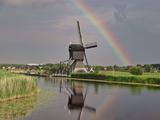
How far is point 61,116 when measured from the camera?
18.8 m

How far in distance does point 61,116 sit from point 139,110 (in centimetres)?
595

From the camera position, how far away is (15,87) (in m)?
24.8

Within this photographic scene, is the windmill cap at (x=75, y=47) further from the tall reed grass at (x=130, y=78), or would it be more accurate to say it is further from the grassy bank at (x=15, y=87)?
the grassy bank at (x=15, y=87)

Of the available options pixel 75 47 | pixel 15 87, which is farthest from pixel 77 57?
pixel 15 87

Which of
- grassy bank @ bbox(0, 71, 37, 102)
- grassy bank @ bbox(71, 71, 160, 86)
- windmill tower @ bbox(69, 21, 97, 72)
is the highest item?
windmill tower @ bbox(69, 21, 97, 72)

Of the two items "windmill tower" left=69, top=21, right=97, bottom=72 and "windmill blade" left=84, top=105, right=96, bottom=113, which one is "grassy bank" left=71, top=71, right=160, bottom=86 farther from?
"windmill blade" left=84, top=105, right=96, bottom=113

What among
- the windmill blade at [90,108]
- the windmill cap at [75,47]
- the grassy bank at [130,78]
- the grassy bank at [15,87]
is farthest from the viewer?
the windmill cap at [75,47]

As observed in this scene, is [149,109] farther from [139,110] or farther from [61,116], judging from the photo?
[61,116]

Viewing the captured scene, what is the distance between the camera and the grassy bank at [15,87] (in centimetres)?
2307

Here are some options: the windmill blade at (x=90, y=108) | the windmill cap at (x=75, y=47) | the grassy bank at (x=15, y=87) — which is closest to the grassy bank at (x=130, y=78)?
the windmill cap at (x=75, y=47)

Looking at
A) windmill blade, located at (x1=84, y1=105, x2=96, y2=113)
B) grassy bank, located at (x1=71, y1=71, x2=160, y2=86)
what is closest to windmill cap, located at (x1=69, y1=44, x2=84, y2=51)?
grassy bank, located at (x1=71, y1=71, x2=160, y2=86)

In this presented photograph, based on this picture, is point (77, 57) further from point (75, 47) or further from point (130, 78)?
point (130, 78)

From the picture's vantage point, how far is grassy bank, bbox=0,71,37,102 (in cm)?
2307

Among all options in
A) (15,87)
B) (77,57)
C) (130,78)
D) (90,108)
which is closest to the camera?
(90,108)
